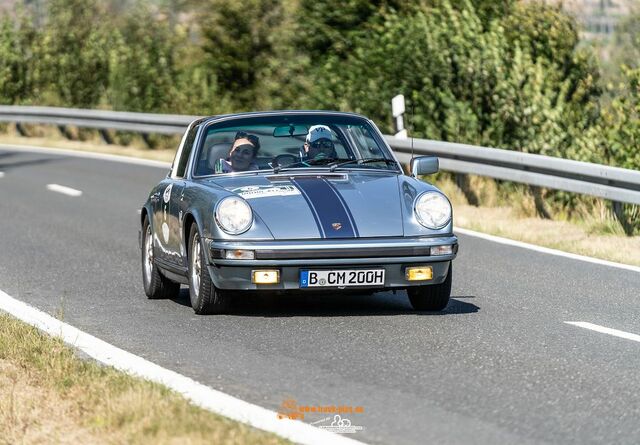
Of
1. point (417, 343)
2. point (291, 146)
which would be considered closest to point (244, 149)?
point (291, 146)

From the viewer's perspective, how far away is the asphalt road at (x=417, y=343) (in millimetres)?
5996

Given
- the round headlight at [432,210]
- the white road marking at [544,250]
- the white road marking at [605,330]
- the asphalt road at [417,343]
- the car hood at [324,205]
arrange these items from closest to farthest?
the asphalt road at [417,343] < the white road marking at [605,330] < the car hood at [324,205] < the round headlight at [432,210] < the white road marking at [544,250]

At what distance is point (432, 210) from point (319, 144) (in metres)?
1.29

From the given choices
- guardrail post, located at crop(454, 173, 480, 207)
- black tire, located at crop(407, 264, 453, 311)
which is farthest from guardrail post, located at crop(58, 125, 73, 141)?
black tire, located at crop(407, 264, 453, 311)

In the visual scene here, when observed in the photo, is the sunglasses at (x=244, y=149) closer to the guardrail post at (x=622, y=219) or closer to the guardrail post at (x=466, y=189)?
the guardrail post at (x=622, y=219)

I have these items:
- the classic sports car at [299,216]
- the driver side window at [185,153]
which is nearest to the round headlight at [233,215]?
the classic sports car at [299,216]

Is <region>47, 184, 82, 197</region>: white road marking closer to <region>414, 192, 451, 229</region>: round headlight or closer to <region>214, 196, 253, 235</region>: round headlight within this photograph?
<region>214, 196, 253, 235</region>: round headlight

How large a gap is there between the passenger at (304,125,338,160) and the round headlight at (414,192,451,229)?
3.55 ft

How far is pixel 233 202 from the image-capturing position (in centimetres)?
878

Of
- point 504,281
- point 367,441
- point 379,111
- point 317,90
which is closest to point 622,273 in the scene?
point 504,281

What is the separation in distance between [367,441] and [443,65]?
14171 millimetres

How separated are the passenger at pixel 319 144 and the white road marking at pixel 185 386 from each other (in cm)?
213

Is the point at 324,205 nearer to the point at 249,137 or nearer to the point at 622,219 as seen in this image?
the point at 249,137

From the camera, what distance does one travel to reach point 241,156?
976 centimetres
